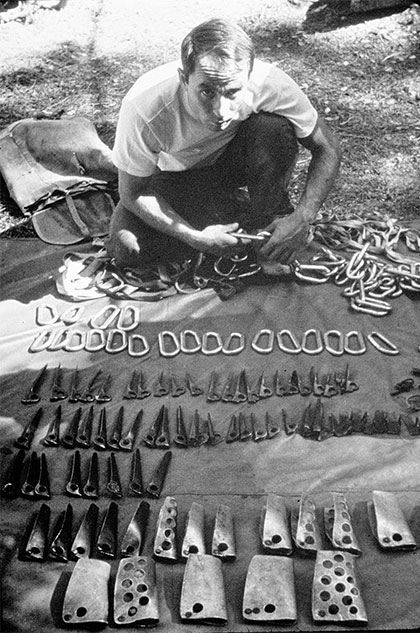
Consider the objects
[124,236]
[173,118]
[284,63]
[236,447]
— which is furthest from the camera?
[284,63]

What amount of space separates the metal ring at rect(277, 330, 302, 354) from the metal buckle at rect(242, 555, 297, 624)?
1.17 m

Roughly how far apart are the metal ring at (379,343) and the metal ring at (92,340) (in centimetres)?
136

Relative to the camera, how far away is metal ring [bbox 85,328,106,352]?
3.57 m

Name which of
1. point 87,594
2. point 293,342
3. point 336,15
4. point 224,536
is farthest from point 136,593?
point 336,15

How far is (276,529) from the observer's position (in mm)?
2674

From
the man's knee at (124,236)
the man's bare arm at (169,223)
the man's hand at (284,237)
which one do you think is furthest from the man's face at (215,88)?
the man's knee at (124,236)

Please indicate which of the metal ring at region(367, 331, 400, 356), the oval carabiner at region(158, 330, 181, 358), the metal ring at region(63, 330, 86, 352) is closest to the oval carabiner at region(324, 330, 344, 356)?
the metal ring at region(367, 331, 400, 356)

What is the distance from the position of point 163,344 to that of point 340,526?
134 cm

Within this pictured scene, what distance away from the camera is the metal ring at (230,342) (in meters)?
3.52

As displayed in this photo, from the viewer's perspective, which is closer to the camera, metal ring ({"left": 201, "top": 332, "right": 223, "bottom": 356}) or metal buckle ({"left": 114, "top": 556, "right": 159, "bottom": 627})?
metal buckle ({"left": 114, "top": 556, "right": 159, "bottom": 627})

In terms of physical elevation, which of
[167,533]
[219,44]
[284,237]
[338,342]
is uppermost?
[219,44]

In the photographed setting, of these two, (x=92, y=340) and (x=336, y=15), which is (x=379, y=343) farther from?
(x=336, y=15)

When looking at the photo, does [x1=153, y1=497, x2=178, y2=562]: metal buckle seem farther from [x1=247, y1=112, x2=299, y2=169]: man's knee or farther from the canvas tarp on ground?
[x1=247, y1=112, x2=299, y2=169]: man's knee

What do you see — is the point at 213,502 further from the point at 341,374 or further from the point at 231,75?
the point at 231,75
